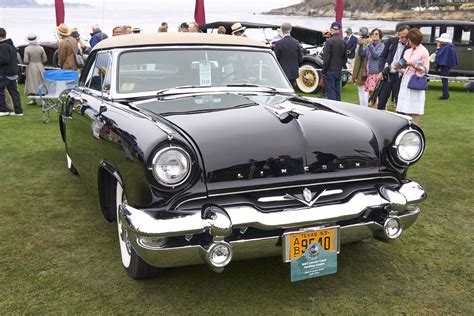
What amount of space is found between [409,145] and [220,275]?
56.9 inches

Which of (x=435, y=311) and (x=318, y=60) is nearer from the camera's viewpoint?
(x=435, y=311)

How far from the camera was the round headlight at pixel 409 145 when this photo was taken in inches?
127

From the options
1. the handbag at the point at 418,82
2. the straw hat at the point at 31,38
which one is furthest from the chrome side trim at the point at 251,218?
the straw hat at the point at 31,38

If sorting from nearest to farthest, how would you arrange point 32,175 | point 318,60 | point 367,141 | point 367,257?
point 367,141 → point 367,257 → point 32,175 → point 318,60

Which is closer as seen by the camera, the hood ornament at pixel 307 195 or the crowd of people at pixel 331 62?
the hood ornament at pixel 307 195

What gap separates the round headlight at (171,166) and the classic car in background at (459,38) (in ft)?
40.8

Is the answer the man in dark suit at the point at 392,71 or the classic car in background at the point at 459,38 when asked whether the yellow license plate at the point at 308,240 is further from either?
the classic car in background at the point at 459,38

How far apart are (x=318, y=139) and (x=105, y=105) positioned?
1.58 meters

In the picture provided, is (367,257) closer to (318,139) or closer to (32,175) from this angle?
(318,139)

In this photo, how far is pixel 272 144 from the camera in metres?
2.90

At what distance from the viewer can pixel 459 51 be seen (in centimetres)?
1433

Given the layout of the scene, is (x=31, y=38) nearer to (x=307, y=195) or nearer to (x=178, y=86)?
(x=178, y=86)

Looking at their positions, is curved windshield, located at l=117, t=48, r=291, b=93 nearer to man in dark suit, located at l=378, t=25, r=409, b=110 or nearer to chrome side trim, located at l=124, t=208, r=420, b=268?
chrome side trim, located at l=124, t=208, r=420, b=268

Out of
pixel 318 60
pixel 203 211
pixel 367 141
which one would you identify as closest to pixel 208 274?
pixel 203 211
